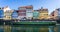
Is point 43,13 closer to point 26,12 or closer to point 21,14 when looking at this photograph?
point 26,12

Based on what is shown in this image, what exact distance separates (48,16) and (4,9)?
139 inches

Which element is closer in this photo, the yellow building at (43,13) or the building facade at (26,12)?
the yellow building at (43,13)

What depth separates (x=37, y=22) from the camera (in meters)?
12.5

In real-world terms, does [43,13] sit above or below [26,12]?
below

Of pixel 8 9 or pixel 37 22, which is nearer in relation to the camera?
pixel 37 22

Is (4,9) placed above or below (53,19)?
above

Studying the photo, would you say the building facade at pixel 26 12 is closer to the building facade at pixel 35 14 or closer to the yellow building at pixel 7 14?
the building facade at pixel 35 14

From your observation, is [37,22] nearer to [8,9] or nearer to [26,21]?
[26,21]

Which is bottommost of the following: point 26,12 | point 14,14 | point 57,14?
point 57,14

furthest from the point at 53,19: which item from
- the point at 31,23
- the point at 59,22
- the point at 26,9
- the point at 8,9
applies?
the point at 8,9

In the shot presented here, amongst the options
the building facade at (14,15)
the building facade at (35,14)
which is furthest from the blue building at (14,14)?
the building facade at (35,14)

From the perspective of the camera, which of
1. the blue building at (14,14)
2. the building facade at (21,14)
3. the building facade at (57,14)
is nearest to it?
the building facade at (57,14)

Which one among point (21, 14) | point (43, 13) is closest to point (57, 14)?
point (43, 13)

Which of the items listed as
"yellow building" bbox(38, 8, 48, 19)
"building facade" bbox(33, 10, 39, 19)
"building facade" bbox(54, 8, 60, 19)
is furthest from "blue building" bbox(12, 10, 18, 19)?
"building facade" bbox(54, 8, 60, 19)
